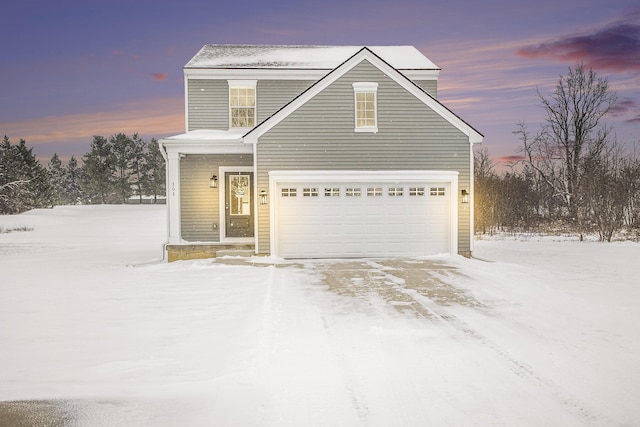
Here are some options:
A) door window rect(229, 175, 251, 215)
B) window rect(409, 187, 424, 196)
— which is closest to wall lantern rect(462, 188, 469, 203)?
window rect(409, 187, 424, 196)

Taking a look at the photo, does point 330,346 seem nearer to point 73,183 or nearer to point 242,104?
point 242,104

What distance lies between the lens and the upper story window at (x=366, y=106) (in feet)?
53.3

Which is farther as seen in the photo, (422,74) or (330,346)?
(422,74)

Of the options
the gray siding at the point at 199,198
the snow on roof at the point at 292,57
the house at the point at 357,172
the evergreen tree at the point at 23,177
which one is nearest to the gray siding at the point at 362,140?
the house at the point at 357,172

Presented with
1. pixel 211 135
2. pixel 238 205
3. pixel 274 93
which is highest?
pixel 274 93

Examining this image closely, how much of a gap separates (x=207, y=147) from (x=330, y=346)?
1195 cm

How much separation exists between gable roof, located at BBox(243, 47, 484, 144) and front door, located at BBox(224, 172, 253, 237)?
2416 millimetres

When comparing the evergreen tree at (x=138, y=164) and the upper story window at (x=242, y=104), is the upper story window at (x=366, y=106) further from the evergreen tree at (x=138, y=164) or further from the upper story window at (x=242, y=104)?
the evergreen tree at (x=138, y=164)

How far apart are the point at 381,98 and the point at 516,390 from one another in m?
12.4

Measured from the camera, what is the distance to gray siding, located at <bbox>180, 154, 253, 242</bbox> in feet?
57.4

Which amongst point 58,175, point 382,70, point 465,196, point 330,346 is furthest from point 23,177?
point 330,346

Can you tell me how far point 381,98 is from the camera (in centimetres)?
1630

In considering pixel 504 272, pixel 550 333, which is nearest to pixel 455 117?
pixel 504 272

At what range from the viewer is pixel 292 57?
20.1 meters
